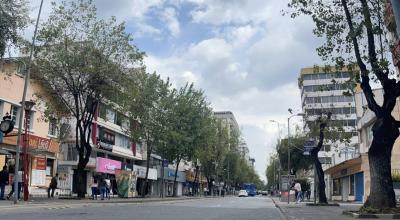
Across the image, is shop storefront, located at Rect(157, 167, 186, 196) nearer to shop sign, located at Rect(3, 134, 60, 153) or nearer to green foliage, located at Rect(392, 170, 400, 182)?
shop sign, located at Rect(3, 134, 60, 153)

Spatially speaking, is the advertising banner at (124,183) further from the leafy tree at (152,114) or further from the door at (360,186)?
the door at (360,186)

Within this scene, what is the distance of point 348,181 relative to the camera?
55.1 metres

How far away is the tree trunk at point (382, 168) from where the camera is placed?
19031 mm

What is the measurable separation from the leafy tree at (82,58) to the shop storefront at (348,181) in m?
23.6

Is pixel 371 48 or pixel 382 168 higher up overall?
pixel 371 48

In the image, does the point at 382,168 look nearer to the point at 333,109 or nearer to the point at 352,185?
the point at 333,109

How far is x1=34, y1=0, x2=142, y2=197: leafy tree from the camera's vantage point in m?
33.4

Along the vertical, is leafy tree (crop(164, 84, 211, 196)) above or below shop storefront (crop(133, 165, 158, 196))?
above

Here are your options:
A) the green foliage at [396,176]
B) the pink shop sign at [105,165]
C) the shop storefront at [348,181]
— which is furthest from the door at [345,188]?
the pink shop sign at [105,165]

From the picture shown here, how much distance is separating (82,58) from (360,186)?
95.5 ft

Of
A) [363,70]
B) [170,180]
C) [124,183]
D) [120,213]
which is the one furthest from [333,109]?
[170,180]

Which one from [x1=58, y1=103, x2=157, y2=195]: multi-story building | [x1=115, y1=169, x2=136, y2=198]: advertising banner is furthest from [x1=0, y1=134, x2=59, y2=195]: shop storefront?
[x1=115, y1=169, x2=136, y2=198]: advertising banner

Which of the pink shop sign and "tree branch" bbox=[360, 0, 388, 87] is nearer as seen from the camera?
"tree branch" bbox=[360, 0, 388, 87]

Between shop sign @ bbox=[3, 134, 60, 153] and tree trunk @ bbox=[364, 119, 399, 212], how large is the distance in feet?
83.0
